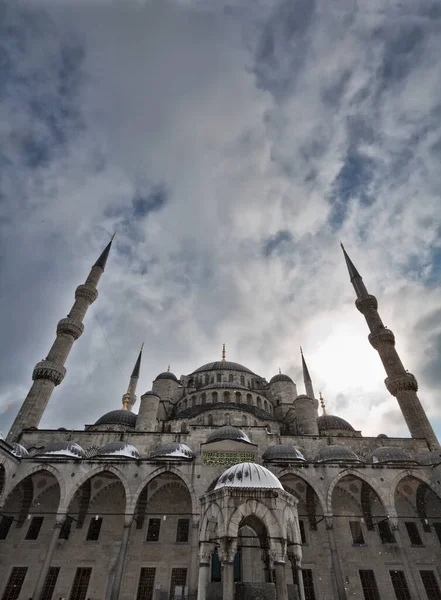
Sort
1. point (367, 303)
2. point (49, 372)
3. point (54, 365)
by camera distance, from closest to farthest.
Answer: point (49, 372) < point (54, 365) < point (367, 303)

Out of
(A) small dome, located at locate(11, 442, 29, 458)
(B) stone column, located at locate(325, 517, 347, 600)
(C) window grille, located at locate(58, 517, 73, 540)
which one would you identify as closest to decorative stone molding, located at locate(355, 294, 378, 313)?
(B) stone column, located at locate(325, 517, 347, 600)

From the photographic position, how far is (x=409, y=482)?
1930 cm

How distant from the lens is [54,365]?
2514 cm

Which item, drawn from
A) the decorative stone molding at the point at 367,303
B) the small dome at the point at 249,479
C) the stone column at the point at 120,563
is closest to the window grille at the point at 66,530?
the stone column at the point at 120,563

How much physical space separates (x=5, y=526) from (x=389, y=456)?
20388 mm

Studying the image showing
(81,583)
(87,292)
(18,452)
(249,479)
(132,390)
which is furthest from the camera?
(132,390)

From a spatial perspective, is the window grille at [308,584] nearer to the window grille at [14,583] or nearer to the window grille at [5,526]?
the window grille at [14,583]

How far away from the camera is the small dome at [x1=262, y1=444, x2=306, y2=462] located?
18462 mm

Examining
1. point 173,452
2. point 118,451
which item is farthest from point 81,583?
point 173,452

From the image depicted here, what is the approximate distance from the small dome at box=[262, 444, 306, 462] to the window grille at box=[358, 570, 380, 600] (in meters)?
5.79

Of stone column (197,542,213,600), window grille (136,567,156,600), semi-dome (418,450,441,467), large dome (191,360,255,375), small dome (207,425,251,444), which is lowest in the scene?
stone column (197,542,213,600)

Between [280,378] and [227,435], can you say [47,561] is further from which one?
[280,378]

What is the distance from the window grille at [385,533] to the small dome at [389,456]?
3.20m

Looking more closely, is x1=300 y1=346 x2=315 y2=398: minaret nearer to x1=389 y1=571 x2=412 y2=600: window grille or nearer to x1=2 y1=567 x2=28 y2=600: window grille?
x1=389 y1=571 x2=412 y2=600: window grille
